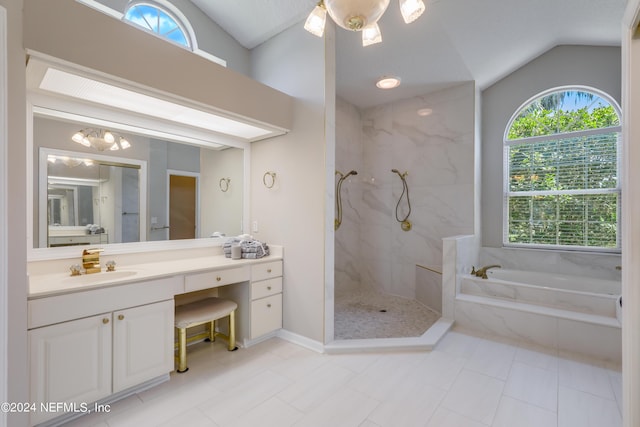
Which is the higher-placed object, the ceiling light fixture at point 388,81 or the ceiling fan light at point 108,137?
the ceiling light fixture at point 388,81

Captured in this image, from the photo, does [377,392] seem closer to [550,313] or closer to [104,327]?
[104,327]

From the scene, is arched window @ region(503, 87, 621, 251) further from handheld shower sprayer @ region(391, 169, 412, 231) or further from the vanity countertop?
the vanity countertop

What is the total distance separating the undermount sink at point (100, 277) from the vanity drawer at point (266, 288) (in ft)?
3.10

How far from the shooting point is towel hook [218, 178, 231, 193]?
2.84 meters

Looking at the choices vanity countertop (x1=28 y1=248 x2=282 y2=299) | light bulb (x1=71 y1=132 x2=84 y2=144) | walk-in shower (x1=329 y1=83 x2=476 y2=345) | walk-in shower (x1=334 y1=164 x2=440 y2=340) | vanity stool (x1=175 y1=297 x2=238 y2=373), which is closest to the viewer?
vanity countertop (x1=28 y1=248 x2=282 y2=299)

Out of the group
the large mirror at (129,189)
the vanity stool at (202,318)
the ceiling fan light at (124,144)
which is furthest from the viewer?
the ceiling fan light at (124,144)

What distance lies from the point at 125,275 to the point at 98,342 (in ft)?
1.47

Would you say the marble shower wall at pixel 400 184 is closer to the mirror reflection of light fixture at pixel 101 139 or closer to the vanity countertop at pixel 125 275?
the vanity countertop at pixel 125 275

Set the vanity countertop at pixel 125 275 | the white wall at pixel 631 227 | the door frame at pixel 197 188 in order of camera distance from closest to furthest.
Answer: the white wall at pixel 631 227, the vanity countertop at pixel 125 275, the door frame at pixel 197 188

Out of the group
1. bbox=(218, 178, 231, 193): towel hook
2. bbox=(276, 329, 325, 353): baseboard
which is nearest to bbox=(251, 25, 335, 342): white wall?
bbox=(276, 329, 325, 353): baseboard

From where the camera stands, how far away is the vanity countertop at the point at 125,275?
1537 mm

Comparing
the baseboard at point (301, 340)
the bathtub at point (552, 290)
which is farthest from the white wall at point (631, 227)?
the bathtub at point (552, 290)

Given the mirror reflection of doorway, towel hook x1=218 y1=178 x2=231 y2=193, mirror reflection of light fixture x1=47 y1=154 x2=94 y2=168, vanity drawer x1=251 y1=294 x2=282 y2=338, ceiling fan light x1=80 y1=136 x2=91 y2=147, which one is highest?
ceiling fan light x1=80 y1=136 x2=91 y2=147

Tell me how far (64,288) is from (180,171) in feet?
4.40
